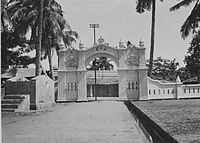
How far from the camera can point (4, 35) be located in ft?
91.5

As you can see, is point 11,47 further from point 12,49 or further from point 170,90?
point 170,90

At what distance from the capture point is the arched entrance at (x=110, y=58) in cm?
A: 3684

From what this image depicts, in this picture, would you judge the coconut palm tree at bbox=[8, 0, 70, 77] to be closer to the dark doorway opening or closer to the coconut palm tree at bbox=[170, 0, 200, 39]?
the coconut palm tree at bbox=[170, 0, 200, 39]

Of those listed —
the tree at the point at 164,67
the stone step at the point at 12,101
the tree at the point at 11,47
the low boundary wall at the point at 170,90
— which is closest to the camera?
the stone step at the point at 12,101

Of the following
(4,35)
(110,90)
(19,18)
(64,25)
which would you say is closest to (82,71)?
(64,25)

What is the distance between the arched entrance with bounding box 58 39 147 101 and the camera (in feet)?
121

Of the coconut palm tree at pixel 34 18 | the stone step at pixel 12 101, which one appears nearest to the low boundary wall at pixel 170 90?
the coconut palm tree at pixel 34 18

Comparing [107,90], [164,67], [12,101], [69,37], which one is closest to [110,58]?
[69,37]

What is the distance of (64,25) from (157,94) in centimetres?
1202

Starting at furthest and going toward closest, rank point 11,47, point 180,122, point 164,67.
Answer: point 164,67 < point 11,47 < point 180,122

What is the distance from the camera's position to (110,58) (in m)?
37.5

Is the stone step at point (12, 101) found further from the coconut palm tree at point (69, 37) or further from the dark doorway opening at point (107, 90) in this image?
the dark doorway opening at point (107, 90)

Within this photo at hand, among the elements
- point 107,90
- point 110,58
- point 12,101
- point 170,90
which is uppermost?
point 110,58

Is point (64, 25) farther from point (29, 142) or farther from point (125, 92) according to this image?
point (29, 142)
